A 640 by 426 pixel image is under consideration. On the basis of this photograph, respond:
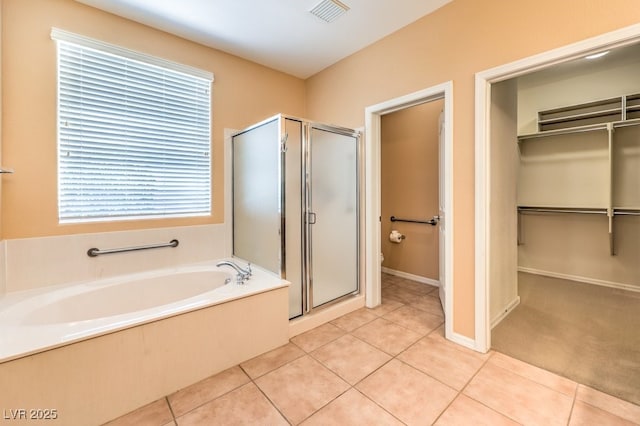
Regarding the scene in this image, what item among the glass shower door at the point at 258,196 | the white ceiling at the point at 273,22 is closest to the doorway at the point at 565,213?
the white ceiling at the point at 273,22

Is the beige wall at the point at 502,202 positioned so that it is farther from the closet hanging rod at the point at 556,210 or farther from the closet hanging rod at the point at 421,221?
the closet hanging rod at the point at 556,210

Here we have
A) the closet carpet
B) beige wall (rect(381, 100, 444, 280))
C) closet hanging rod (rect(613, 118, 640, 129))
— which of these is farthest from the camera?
beige wall (rect(381, 100, 444, 280))

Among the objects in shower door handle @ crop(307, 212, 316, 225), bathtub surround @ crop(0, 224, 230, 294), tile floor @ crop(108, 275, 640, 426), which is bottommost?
tile floor @ crop(108, 275, 640, 426)

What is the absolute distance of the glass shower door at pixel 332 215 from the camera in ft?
7.90

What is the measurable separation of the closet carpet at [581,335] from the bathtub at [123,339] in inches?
74.0

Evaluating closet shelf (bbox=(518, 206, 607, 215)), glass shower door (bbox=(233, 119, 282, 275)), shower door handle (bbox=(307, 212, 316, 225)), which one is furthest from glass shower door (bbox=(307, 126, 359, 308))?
closet shelf (bbox=(518, 206, 607, 215))

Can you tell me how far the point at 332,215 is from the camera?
257 centimetres

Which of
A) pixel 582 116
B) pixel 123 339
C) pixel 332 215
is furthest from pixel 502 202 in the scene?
pixel 123 339

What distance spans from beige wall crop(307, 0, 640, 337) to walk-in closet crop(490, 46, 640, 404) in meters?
0.38

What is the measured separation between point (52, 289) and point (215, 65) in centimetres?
242

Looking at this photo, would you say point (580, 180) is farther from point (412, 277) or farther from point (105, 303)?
point (105, 303)

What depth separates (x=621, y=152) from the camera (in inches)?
121

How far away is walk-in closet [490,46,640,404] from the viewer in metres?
2.01

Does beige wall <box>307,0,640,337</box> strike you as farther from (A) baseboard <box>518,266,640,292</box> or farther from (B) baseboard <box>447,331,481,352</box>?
(A) baseboard <box>518,266,640,292</box>
